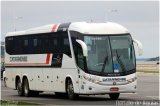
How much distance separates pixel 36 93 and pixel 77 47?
6.85m

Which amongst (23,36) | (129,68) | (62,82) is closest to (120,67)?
(129,68)

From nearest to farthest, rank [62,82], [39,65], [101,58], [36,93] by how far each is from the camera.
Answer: [101,58] < [62,82] < [39,65] < [36,93]

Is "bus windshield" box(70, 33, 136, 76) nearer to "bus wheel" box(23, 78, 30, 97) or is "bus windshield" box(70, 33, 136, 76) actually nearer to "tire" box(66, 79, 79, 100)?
"tire" box(66, 79, 79, 100)

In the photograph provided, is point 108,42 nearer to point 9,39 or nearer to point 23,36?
point 23,36

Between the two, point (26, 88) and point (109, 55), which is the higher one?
point (109, 55)

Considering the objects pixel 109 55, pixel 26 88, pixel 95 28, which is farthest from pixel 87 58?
pixel 26 88

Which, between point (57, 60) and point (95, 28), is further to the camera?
point (57, 60)

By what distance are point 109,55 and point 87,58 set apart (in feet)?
2.97

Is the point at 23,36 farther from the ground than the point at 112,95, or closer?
farther from the ground

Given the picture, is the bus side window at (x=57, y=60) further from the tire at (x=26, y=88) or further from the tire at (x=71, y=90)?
the tire at (x=26, y=88)

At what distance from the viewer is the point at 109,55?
81.9 feet

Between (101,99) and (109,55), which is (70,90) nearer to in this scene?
(101,99)

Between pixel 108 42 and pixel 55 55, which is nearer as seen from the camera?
pixel 108 42

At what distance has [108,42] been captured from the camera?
2517 centimetres
